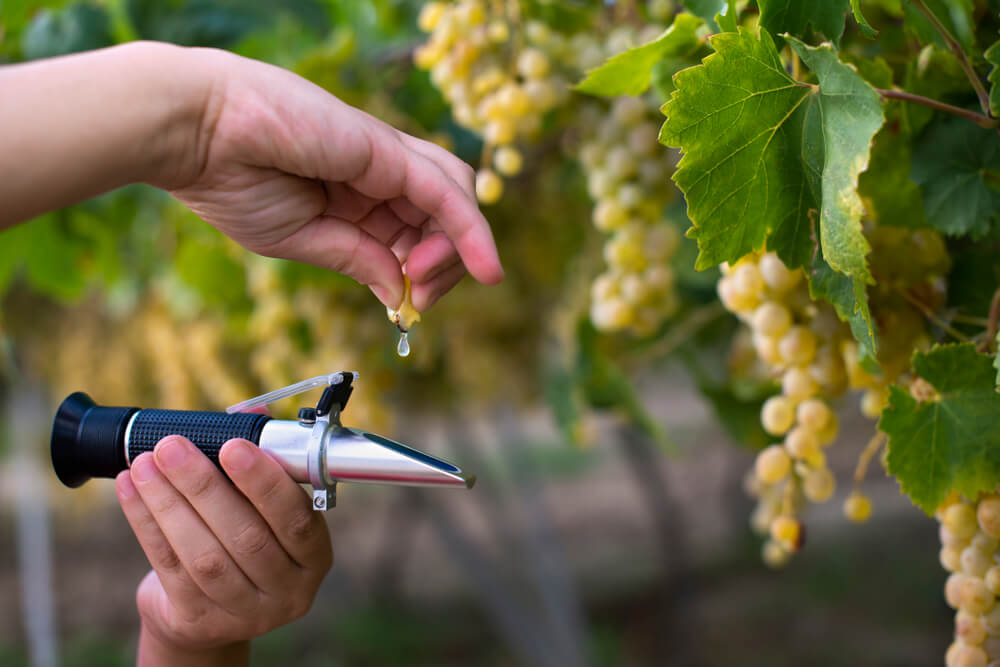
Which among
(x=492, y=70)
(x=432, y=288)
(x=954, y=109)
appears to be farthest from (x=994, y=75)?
(x=492, y=70)

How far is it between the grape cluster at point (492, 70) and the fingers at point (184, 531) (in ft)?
1.33

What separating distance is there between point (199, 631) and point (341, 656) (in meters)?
4.04

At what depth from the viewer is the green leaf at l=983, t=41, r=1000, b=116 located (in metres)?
0.43

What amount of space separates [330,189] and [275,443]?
6.6 inches

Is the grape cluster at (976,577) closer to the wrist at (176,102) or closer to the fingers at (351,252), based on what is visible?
the fingers at (351,252)

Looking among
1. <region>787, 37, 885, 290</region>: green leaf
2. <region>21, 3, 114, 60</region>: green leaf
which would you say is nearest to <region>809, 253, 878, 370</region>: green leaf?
<region>787, 37, 885, 290</region>: green leaf

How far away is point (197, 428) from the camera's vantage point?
1.66ft

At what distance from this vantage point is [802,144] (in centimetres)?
48

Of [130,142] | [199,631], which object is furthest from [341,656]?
[130,142]

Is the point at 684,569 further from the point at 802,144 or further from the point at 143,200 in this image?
the point at 802,144

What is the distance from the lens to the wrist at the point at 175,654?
0.58 metres

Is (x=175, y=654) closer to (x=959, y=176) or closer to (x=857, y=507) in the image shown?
(x=857, y=507)

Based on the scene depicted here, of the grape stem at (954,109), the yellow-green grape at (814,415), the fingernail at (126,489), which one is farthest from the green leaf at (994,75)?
the fingernail at (126,489)

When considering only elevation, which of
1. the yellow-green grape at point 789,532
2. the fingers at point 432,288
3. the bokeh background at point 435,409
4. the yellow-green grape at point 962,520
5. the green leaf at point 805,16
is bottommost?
the bokeh background at point 435,409
